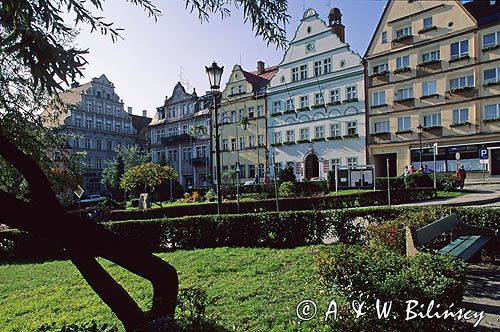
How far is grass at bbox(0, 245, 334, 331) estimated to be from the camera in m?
5.17

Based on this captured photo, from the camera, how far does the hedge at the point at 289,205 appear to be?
1794 cm

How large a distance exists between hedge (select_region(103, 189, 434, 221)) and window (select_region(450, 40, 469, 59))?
50.6 feet

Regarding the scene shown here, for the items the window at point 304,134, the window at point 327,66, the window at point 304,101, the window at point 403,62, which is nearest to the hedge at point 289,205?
the window at point 403,62

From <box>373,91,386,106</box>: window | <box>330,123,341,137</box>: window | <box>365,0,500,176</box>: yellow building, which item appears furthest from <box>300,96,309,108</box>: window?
<box>373,91,386,106</box>: window

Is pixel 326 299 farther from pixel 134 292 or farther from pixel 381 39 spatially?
pixel 381 39

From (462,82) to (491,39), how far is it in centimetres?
369

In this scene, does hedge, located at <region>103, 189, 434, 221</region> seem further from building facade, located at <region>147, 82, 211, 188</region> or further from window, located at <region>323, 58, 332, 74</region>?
building facade, located at <region>147, 82, 211, 188</region>

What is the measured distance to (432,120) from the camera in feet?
104

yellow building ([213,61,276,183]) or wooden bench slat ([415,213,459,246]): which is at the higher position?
yellow building ([213,61,276,183])

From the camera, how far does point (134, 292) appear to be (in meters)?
6.93

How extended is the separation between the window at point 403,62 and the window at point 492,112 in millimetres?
7797

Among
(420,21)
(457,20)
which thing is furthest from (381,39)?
(457,20)

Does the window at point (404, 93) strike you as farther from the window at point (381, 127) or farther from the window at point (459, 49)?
the window at point (459, 49)

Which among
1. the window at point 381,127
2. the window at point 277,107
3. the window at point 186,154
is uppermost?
the window at point 277,107
